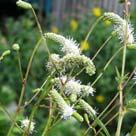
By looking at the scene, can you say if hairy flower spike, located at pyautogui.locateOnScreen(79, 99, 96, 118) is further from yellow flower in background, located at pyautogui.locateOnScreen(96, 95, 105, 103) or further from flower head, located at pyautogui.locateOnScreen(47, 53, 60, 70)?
yellow flower in background, located at pyautogui.locateOnScreen(96, 95, 105, 103)

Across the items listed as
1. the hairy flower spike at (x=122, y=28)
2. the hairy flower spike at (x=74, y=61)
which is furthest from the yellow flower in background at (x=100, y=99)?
the hairy flower spike at (x=74, y=61)

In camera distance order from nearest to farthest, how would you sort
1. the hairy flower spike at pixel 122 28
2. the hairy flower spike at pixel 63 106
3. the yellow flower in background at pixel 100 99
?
the hairy flower spike at pixel 63 106
the hairy flower spike at pixel 122 28
the yellow flower in background at pixel 100 99

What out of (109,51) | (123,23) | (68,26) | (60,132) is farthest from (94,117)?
(68,26)

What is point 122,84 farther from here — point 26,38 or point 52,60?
point 26,38

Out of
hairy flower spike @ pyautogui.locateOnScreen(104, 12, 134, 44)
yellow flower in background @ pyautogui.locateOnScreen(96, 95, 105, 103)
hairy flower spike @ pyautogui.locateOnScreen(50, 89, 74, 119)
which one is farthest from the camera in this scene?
yellow flower in background @ pyautogui.locateOnScreen(96, 95, 105, 103)

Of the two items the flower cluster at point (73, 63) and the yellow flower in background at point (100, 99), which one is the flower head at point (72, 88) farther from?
the yellow flower in background at point (100, 99)

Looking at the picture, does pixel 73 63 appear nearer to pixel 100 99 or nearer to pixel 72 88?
pixel 72 88

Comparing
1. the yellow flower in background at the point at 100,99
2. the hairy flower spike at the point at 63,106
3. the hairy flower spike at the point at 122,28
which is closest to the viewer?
the hairy flower spike at the point at 63,106

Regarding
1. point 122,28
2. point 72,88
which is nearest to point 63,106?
point 72,88

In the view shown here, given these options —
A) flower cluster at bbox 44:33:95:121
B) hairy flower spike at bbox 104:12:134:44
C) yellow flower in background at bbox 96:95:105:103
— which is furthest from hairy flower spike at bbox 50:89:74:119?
yellow flower in background at bbox 96:95:105:103
